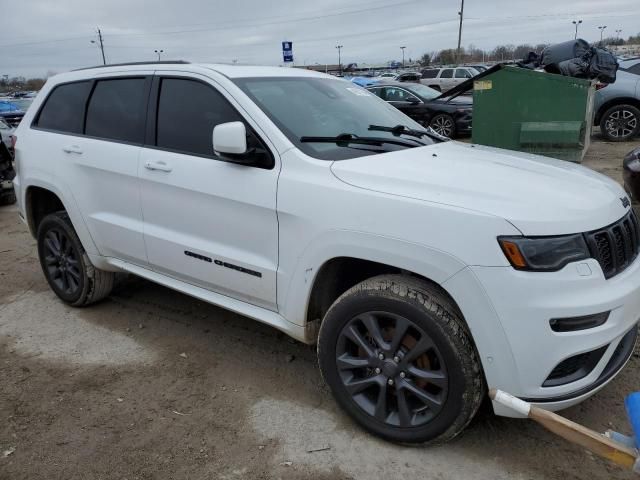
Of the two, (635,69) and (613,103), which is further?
(635,69)

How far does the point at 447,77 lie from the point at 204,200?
86.5 feet

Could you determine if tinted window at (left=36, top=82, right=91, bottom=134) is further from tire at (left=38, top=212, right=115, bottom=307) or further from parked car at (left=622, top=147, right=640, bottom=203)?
parked car at (left=622, top=147, right=640, bottom=203)

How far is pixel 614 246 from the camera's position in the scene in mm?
2457

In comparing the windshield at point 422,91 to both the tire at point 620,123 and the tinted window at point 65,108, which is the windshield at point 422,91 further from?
the tinted window at point 65,108

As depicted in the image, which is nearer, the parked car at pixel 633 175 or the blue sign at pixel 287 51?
the parked car at pixel 633 175

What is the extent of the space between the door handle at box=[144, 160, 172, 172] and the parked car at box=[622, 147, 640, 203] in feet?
14.5

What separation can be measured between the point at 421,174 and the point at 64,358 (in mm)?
2752

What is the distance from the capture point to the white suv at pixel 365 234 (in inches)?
90.0

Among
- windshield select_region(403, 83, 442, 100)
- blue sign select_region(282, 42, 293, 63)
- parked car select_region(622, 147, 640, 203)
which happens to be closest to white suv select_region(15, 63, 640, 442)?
parked car select_region(622, 147, 640, 203)

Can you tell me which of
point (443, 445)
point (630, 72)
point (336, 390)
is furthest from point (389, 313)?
point (630, 72)

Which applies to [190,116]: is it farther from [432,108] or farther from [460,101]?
[460,101]

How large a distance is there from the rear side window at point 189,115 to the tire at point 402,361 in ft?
4.31

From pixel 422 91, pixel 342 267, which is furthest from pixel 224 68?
pixel 422 91

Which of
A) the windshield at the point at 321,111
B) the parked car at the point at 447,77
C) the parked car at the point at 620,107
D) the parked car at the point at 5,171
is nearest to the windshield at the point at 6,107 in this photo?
the parked car at the point at 5,171
